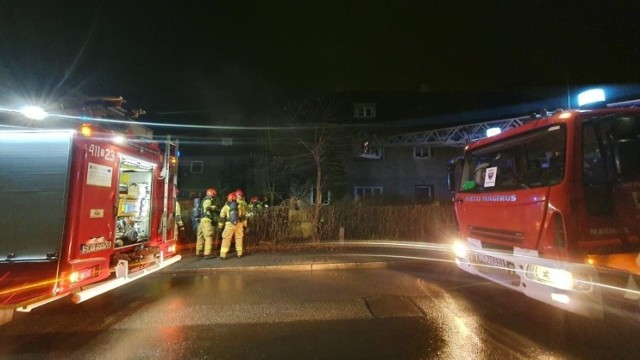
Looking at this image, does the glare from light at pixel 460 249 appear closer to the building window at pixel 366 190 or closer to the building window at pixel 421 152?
the building window at pixel 366 190

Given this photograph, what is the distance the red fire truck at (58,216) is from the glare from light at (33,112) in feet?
0.60

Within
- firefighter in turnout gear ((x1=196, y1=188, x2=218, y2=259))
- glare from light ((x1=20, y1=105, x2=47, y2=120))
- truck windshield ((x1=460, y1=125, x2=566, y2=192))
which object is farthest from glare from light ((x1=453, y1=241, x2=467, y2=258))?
firefighter in turnout gear ((x1=196, y1=188, x2=218, y2=259))

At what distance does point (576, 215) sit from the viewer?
13.2 feet

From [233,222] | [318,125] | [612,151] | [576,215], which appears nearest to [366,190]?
[318,125]

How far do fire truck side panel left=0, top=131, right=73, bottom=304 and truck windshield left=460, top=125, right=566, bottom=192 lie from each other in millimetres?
5679

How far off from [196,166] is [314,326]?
19.1 meters

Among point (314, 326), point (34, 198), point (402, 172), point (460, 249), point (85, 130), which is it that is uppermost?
point (402, 172)

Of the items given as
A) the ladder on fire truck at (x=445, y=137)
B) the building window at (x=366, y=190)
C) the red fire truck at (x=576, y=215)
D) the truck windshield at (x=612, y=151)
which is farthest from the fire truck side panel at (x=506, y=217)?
the building window at (x=366, y=190)

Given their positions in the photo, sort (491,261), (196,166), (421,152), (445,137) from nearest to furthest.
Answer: (491,261) < (445,137) < (421,152) < (196,166)

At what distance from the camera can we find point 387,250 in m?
11.1

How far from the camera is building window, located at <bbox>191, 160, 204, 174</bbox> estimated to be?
21984mm

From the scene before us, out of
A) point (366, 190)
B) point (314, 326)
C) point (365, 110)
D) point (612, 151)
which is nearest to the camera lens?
point (612, 151)

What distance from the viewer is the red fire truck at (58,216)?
13.7 ft

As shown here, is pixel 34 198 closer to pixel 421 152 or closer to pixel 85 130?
pixel 85 130
